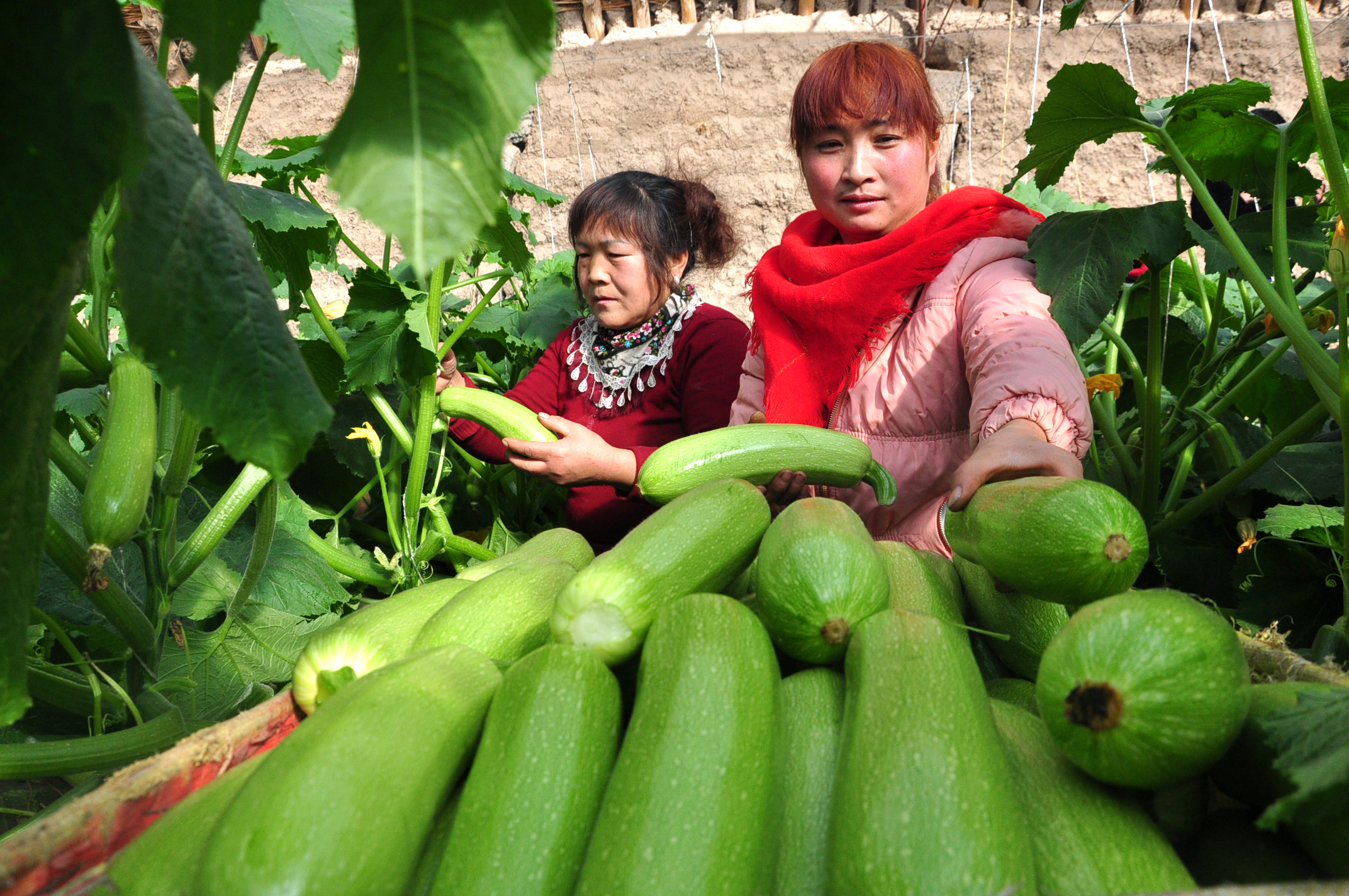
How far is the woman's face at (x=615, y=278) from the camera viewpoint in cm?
243

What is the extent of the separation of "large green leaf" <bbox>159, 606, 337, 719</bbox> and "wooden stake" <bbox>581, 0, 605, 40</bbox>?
4.60 metres

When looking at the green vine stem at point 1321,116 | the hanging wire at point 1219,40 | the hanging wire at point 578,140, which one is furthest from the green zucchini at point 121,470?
the hanging wire at point 1219,40

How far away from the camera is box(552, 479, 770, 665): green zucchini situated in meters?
0.81

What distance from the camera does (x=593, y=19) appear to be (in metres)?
5.07

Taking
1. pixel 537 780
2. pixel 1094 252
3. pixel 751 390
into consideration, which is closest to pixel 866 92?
pixel 1094 252

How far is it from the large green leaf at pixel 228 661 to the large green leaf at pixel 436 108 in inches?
40.3

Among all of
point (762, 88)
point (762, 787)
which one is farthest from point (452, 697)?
point (762, 88)

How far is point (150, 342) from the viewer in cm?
42

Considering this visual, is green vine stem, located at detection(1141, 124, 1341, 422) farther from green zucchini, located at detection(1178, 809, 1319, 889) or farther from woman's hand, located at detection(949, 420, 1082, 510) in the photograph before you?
green zucchini, located at detection(1178, 809, 1319, 889)

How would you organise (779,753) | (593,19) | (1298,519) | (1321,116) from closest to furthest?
(779,753) → (1321,116) → (1298,519) → (593,19)

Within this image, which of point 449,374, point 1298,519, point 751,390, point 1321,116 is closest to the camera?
point 1321,116

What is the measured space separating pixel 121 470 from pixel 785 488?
2.97 feet

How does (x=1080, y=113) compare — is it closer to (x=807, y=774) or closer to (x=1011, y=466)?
(x=1011, y=466)

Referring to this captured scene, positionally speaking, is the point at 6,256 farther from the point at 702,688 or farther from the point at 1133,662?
the point at 1133,662
